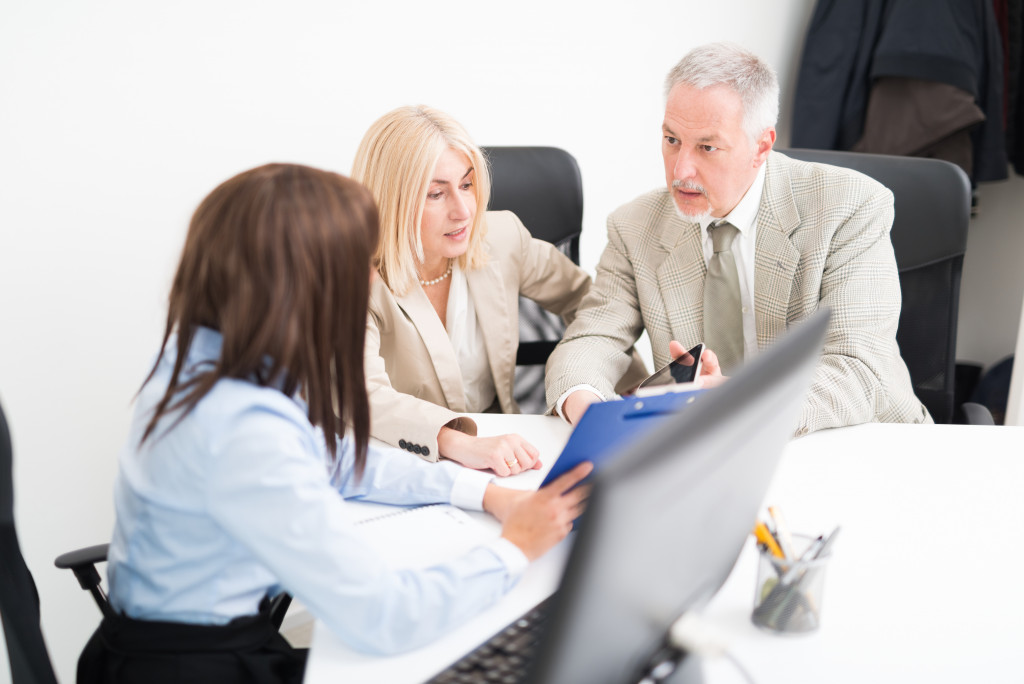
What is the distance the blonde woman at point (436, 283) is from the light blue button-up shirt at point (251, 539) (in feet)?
1.64

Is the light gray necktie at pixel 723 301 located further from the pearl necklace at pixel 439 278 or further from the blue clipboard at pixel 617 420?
the blue clipboard at pixel 617 420

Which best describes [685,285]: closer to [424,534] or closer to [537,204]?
[537,204]

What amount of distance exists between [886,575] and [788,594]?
21 centimetres

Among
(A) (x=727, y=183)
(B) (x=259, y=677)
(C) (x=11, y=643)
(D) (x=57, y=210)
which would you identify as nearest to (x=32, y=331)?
(D) (x=57, y=210)

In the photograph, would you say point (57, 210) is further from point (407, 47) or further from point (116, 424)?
point (407, 47)

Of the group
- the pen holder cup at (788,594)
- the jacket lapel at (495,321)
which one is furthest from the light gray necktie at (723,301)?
the pen holder cup at (788,594)

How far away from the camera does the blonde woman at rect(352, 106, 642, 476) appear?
1446mm

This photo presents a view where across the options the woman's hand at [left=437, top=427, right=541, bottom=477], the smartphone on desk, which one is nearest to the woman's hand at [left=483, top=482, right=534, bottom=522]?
the woman's hand at [left=437, top=427, right=541, bottom=477]

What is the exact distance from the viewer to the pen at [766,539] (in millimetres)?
846

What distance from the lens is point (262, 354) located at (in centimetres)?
79

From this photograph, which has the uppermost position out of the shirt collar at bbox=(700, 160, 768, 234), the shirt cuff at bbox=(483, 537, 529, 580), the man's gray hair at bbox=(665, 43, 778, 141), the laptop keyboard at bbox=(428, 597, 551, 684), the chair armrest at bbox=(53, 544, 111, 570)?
the man's gray hair at bbox=(665, 43, 778, 141)

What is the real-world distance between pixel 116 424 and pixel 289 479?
1.26 m

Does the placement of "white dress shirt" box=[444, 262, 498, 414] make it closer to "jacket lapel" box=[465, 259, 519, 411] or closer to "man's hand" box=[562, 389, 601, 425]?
"jacket lapel" box=[465, 259, 519, 411]

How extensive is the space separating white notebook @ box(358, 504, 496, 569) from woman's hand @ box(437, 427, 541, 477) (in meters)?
0.14
